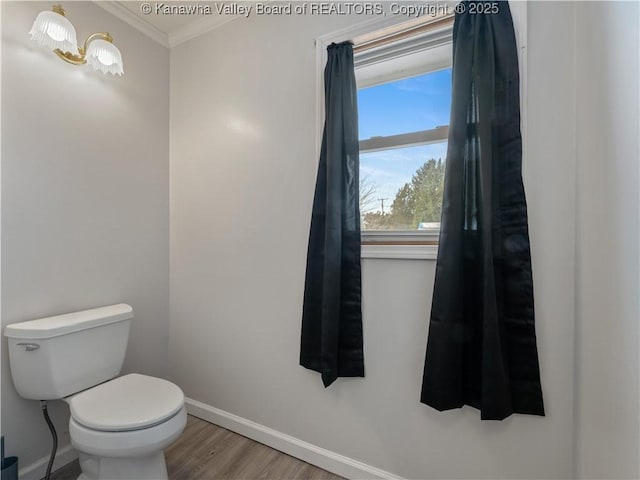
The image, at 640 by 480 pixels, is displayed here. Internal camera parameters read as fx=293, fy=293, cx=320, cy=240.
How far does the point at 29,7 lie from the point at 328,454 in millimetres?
2546

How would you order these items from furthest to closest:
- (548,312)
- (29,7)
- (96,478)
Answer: (29,7) → (96,478) → (548,312)

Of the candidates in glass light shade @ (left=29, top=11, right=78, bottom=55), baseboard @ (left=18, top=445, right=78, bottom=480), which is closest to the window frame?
glass light shade @ (left=29, top=11, right=78, bottom=55)

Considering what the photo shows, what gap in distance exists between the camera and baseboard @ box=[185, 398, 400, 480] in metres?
1.39

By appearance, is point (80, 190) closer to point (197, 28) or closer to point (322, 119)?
point (197, 28)

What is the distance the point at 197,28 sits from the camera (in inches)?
72.1

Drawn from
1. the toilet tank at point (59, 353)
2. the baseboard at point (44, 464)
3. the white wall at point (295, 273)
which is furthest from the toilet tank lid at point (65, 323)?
the baseboard at point (44, 464)

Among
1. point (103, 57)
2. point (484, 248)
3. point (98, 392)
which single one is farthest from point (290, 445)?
point (103, 57)

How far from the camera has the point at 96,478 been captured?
4.03ft

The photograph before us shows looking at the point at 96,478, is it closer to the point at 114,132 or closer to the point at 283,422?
the point at 283,422

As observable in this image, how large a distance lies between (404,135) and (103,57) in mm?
1519

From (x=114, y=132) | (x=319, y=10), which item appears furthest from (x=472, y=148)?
(x=114, y=132)

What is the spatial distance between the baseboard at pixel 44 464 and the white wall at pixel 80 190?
3 cm

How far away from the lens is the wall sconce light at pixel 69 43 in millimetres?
1257

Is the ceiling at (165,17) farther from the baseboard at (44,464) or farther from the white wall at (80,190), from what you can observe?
the baseboard at (44,464)
